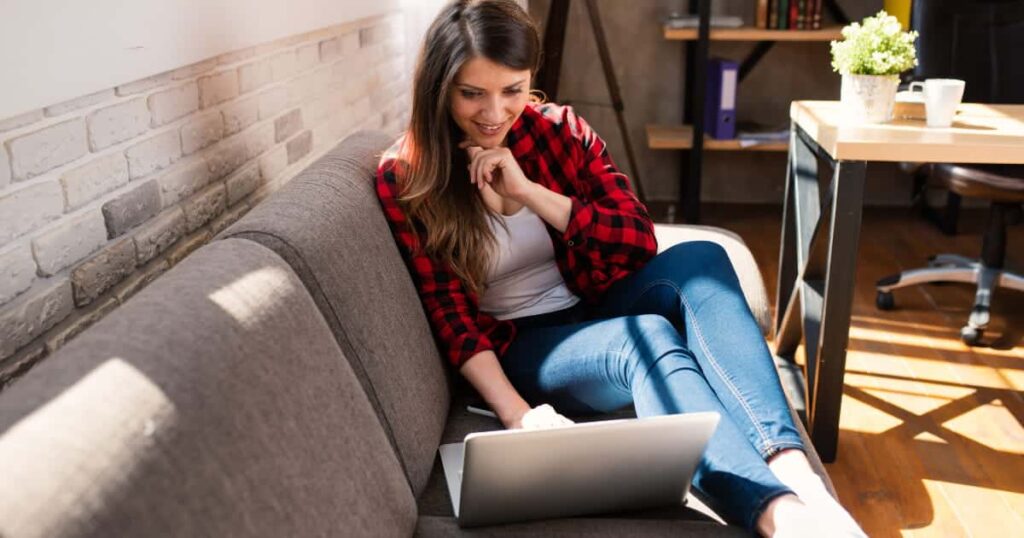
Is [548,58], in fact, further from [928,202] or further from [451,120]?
[451,120]

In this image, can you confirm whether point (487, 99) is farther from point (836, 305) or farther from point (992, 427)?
point (992, 427)

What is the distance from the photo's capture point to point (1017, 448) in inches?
84.3

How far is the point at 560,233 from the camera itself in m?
1.75

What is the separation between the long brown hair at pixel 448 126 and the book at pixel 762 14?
7.24 ft

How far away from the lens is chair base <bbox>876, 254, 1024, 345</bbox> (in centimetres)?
271

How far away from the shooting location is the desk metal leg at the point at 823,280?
6.36 ft

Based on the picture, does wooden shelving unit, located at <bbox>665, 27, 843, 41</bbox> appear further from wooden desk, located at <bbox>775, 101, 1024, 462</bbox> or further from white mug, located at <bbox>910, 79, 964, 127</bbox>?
white mug, located at <bbox>910, 79, 964, 127</bbox>

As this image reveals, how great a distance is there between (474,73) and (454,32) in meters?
0.07

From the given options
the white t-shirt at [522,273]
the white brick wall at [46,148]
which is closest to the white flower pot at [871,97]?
the white t-shirt at [522,273]

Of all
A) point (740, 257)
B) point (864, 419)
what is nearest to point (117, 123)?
point (740, 257)

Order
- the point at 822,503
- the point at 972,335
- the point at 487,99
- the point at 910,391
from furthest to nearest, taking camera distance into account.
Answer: the point at 972,335
the point at 910,391
the point at 487,99
the point at 822,503

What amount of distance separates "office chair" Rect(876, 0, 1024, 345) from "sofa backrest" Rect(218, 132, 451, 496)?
183cm

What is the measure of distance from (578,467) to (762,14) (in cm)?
285

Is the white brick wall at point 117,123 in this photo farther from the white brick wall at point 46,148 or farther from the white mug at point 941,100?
the white mug at point 941,100
